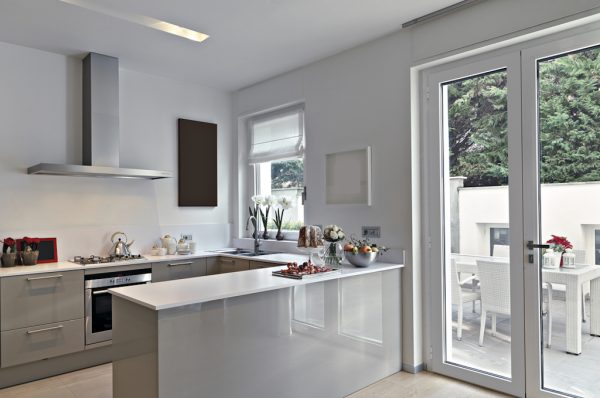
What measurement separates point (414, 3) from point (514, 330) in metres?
2.33

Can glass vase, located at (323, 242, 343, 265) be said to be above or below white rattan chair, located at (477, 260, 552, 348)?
above

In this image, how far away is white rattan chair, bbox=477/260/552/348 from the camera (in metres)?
2.85

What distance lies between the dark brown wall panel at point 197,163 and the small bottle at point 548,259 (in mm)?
3439

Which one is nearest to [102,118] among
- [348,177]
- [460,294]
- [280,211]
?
[280,211]

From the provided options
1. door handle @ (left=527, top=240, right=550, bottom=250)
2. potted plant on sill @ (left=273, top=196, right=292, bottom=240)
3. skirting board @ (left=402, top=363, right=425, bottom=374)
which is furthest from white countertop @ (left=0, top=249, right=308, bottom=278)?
door handle @ (left=527, top=240, right=550, bottom=250)

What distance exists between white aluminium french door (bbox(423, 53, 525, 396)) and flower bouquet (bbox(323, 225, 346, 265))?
745 millimetres

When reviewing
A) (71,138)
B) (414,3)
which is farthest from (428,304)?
(71,138)

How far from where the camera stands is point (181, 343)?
6.62 feet

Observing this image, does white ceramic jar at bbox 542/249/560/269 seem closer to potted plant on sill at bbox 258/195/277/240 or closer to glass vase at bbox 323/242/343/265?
glass vase at bbox 323/242/343/265

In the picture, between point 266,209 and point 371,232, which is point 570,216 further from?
point 266,209

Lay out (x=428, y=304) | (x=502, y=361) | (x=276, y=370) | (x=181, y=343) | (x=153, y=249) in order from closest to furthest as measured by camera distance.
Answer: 1. (x=181, y=343)
2. (x=276, y=370)
3. (x=502, y=361)
4. (x=428, y=304)
5. (x=153, y=249)

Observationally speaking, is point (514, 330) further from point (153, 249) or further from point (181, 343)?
point (153, 249)

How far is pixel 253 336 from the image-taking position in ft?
7.57

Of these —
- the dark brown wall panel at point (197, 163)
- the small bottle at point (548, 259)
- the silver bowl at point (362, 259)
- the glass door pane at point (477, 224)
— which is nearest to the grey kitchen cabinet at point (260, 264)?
the silver bowl at point (362, 259)
